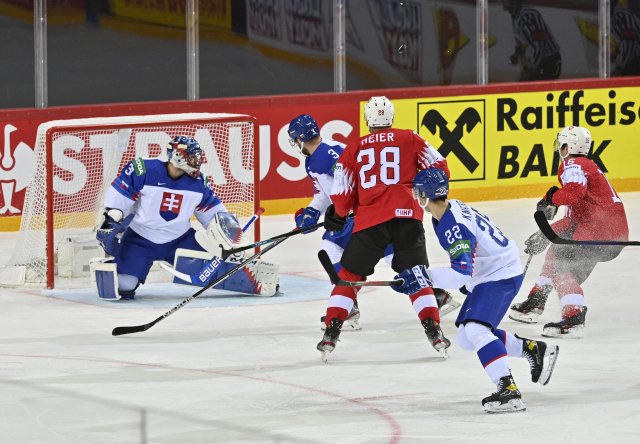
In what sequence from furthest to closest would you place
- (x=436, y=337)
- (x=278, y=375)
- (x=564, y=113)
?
(x=564, y=113), (x=436, y=337), (x=278, y=375)

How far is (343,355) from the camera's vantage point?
7184 mm

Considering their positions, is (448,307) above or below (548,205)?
below

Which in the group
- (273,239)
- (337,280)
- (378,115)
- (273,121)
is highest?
(273,121)

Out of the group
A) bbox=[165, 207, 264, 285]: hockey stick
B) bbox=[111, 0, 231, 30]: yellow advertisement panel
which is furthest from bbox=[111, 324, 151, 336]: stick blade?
bbox=[111, 0, 231, 30]: yellow advertisement panel

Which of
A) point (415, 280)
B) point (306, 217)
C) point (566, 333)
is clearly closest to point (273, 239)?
point (306, 217)

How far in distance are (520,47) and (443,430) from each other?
8337 mm

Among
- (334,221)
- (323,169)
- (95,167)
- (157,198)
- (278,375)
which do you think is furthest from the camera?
(95,167)

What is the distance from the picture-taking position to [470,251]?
596 centimetres

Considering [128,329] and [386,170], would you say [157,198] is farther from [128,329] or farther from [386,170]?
[386,170]

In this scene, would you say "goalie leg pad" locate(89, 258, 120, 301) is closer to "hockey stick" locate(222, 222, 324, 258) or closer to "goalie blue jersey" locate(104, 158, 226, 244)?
"goalie blue jersey" locate(104, 158, 226, 244)

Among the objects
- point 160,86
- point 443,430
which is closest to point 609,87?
point 160,86

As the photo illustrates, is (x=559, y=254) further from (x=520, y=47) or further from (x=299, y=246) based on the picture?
(x=520, y=47)

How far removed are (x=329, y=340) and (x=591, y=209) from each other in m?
1.69

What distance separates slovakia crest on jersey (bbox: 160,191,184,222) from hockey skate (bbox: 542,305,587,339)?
220 cm
